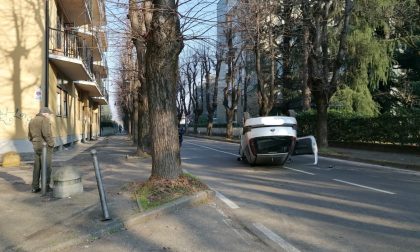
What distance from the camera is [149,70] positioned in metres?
9.88

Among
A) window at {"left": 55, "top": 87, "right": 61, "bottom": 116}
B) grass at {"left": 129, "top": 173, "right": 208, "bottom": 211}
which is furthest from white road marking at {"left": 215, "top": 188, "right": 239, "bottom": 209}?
window at {"left": 55, "top": 87, "right": 61, "bottom": 116}

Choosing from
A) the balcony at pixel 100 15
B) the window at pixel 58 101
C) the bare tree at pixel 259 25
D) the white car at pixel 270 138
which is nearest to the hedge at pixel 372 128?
the bare tree at pixel 259 25

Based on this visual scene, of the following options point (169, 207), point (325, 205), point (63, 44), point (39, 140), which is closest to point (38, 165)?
point (39, 140)

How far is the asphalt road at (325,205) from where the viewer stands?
641 cm

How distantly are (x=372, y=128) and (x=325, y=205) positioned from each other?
16.5m

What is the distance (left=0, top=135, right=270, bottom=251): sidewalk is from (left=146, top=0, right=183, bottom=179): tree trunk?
104 centimetres

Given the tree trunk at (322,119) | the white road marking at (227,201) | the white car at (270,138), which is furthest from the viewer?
the tree trunk at (322,119)

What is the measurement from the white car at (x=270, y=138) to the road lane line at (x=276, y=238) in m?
8.21

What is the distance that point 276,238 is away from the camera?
21.2 ft

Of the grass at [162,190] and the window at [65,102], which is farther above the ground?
the window at [65,102]

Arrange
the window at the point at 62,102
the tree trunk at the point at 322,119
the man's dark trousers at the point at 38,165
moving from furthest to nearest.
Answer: the window at the point at 62,102
the tree trunk at the point at 322,119
the man's dark trousers at the point at 38,165

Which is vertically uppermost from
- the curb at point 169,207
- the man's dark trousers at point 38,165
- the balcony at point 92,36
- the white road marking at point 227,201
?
the balcony at point 92,36

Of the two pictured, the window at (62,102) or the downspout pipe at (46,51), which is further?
the window at (62,102)

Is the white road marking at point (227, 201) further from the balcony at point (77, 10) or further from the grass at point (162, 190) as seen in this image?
the balcony at point (77, 10)
